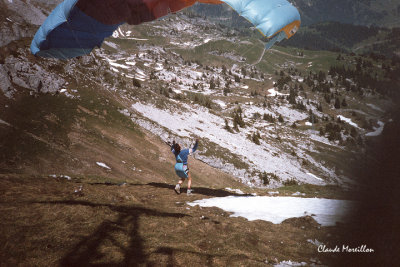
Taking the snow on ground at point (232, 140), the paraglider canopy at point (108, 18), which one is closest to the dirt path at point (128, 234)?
the paraglider canopy at point (108, 18)

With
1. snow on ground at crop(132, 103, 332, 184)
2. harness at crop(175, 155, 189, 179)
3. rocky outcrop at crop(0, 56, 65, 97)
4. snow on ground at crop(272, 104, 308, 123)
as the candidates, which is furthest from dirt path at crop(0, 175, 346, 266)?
snow on ground at crop(272, 104, 308, 123)

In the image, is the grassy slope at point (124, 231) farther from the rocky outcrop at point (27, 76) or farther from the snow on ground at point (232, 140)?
the snow on ground at point (232, 140)

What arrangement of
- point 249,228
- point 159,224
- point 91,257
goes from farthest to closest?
point 249,228 < point 159,224 < point 91,257

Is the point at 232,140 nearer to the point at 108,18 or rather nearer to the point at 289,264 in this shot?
the point at 108,18

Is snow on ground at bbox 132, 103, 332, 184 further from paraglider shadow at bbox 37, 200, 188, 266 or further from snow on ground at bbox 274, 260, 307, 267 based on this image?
snow on ground at bbox 274, 260, 307, 267

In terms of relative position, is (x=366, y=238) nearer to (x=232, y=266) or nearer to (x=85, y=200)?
→ (x=232, y=266)

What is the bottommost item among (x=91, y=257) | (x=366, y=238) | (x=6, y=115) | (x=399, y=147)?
(x=6, y=115)

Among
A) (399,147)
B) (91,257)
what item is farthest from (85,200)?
(399,147)

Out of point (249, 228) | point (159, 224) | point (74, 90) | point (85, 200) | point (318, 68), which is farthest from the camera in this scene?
point (318, 68)
